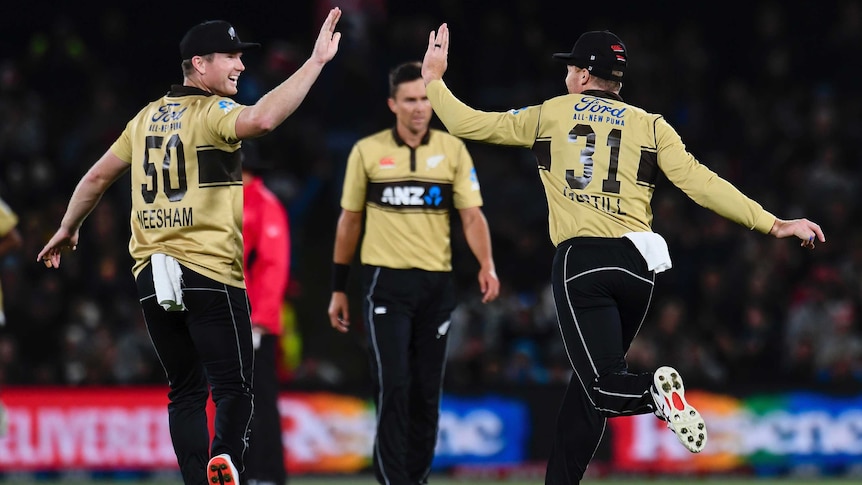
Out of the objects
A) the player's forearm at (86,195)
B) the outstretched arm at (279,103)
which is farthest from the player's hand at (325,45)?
the player's forearm at (86,195)

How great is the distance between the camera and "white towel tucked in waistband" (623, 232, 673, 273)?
6953mm

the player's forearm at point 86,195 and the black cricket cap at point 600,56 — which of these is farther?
the player's forearm at point 86,195

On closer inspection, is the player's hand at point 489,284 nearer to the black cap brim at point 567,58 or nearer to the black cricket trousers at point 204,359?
the black cap brim at point 567,58

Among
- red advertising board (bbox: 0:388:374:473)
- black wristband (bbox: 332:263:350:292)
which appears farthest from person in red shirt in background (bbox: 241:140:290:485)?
red advertising board (bbox: 0:388:374:473)

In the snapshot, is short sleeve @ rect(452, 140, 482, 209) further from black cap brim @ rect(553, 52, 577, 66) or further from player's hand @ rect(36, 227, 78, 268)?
player's hand @ rect(36, 227, 78, 268)

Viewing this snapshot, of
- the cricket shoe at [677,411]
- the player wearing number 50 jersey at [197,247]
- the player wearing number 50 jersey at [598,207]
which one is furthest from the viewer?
the player wearing number 50 jersey at [598,207]

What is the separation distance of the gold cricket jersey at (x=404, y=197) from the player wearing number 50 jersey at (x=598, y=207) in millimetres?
1464

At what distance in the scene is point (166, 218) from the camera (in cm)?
691

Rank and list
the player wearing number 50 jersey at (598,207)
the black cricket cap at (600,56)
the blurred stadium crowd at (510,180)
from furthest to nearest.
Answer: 1. the blurred stadium crowd at (510,180)
2. the black cricket cap at (600,56)
3. the player wearing number 50 jersey at (598,207)

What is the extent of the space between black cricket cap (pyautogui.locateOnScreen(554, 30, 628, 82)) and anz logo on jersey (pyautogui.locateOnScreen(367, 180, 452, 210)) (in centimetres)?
176

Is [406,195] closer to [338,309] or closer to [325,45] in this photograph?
[338,309]

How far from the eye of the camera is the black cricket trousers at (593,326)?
6855 millimetres

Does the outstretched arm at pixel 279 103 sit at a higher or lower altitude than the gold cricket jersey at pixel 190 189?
higher

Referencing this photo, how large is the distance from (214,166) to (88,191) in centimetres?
92
